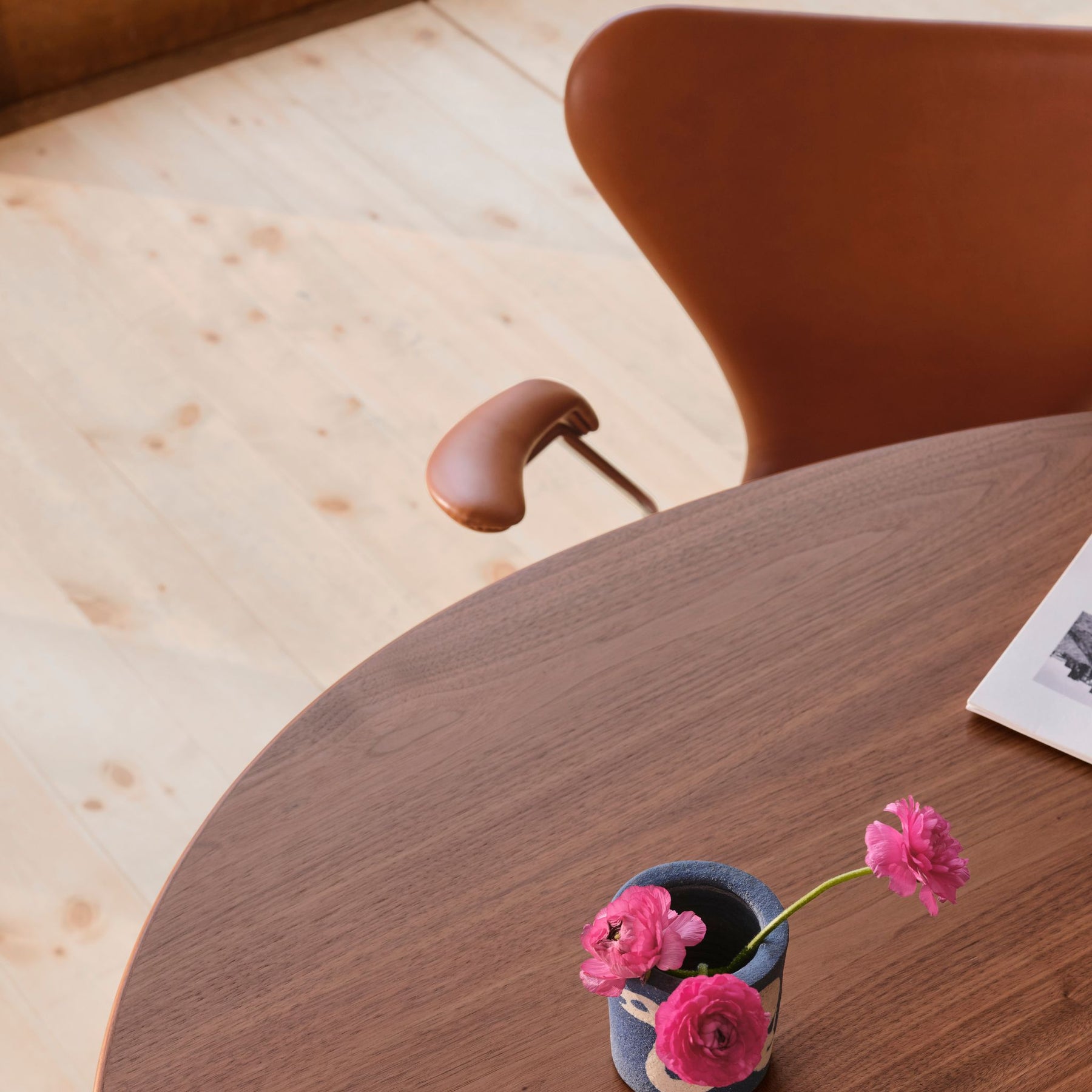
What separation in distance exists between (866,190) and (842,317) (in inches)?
5.3

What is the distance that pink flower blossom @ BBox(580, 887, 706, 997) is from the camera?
553mm

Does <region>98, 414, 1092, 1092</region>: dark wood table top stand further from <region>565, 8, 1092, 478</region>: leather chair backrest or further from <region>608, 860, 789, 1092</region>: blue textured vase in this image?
<region>565, 8, 1092, 478</region>: leather chair backrest

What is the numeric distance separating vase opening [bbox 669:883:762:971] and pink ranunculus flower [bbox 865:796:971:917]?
83 mm

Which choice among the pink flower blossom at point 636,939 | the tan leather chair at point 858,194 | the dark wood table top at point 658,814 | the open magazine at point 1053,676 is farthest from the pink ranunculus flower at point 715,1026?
the tan leather chair at point 858,194

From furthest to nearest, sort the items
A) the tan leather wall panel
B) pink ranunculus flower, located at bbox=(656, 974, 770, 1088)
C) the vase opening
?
1. the tan leather wall panel
2. the vase opening
3. pink ranunculus flower, located at bbox=(656, 974, 770, 1088)

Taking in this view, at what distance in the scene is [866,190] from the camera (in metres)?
1.31

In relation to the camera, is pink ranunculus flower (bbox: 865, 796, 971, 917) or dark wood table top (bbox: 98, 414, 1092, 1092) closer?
pink ranunculus flower (bbox: 865, 796, 971, 917)

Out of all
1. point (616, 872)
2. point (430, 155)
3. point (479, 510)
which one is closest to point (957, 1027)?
point (616, 872)

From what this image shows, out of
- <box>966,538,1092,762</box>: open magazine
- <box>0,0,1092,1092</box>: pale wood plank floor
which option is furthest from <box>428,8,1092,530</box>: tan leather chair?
<box>0,0,1092,1092</box>: pale wood plank floor

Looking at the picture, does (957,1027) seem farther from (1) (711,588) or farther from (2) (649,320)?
(2) (649,320)

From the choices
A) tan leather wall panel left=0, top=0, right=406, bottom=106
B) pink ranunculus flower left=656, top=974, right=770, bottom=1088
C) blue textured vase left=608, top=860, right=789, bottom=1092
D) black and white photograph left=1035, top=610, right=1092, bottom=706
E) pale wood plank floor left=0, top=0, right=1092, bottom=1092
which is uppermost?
pink ranunculus flower left=656, top=974, right=770, bottom=1088

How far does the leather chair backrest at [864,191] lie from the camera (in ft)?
4.10

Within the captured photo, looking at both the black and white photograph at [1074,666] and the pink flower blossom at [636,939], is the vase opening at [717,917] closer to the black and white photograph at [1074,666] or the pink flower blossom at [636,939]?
the pink flower blossom at [636,939]

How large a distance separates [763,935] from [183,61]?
2.87 metres
